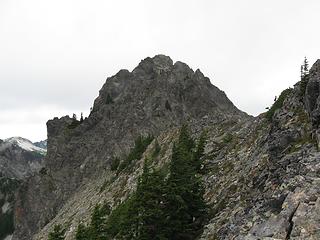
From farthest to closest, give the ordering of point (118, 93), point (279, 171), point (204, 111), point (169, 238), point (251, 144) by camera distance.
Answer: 1. point (118, 93)
2. point (204, 111)
3. point (251, 144)
4. point (169, 238)
5. point (279, 171)

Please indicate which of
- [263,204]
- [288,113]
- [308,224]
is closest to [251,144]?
[288,113]

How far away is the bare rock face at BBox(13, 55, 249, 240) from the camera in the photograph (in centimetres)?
10044

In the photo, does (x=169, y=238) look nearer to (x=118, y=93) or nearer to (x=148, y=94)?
(x=148, y=94)

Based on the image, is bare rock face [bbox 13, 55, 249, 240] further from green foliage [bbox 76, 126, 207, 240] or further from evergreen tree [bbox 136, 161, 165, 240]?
green foliage [bbox 76, 126, 207, 240]

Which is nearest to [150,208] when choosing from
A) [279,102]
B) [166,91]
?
[279,102]

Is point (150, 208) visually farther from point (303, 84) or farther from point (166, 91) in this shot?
point (166, 91)

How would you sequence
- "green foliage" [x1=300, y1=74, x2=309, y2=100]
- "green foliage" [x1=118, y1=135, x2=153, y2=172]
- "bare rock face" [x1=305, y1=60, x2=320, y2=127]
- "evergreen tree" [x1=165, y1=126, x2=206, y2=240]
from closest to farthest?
"bare rock face" [x1=305, y1=60, x2=320, y2=127] < "evergreen tree" [x1=165, y1=126, x2=206, y2=240] < "green foliage" [x1=300, y1=74, x2=309, y2=100] < "green foliage" [x1=118, y1=135, x2=153, y2=172]

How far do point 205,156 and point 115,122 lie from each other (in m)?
62.4

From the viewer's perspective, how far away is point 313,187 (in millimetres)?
20422

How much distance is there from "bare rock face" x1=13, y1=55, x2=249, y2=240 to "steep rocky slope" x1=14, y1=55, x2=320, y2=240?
285 mm

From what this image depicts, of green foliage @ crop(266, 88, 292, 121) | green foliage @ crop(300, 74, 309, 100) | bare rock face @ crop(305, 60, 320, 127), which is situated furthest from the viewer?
green foliage @ crop(266, 88, 292, 121)

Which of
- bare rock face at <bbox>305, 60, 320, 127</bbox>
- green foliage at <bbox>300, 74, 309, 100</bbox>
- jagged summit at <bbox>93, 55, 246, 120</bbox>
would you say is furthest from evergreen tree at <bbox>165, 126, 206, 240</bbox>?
jagged summit at <bbox>93, 55, 246, 120</bbox>

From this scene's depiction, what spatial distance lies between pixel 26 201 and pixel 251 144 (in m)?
99.8

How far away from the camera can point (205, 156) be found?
45.2 m
